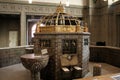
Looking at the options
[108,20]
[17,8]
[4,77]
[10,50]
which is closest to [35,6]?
[17,8]

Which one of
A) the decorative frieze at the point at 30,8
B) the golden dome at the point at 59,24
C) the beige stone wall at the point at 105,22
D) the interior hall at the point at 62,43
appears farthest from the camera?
the beige stone wall at the point at 105,22

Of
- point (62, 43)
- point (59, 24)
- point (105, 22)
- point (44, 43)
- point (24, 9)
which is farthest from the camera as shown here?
point (105, 22)

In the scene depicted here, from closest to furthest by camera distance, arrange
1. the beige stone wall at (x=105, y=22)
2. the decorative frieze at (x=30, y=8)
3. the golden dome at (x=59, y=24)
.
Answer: the golden dome at (x=59, y=24) < the decorative frieze at (x=30, y=8) < the beige stone wall at (x=105, y=22)

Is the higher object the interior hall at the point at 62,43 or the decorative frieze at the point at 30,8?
the decorative frieze at the point at 30,8

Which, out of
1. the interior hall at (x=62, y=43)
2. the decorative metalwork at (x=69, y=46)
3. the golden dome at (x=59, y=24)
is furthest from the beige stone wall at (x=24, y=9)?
the decorative metalwork at (x=69, y=46)

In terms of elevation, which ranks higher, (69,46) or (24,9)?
(24,9)

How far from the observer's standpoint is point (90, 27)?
11.2 meters

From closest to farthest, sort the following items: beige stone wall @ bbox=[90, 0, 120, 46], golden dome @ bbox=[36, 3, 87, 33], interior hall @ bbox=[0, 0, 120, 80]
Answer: interior hall @ bbox=[0, 0, 120, 80] → golden dome @ bbox=[36, 3, 87, 33] → beige stone wall @ bbox=[90, 0, 120, 46]

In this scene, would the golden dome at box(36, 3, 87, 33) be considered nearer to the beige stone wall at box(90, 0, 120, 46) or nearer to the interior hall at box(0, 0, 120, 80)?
the interior hall at box(0, 0, 120, 80)

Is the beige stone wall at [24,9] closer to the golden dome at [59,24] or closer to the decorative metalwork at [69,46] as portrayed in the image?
Answer: the golden dome at [59,24]

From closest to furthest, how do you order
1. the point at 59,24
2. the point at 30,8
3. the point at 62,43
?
the point at 62,43 < the point at 59,24 < the point at 30,8

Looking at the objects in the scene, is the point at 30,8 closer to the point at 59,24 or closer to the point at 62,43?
the point at 59,24

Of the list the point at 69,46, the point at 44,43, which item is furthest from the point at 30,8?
the point at 69,46

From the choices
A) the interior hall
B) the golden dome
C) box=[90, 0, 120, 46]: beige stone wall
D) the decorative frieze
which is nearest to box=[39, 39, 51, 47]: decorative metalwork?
the interior hall
